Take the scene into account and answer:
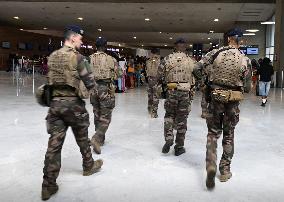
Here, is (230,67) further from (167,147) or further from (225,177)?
(167,147)

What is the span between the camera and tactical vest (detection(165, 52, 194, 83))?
198 inches

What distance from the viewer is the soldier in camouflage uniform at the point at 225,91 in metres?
3.84

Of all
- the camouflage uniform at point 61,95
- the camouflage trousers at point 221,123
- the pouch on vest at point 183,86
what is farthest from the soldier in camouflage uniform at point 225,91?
the camouflage uniform at point 61,95

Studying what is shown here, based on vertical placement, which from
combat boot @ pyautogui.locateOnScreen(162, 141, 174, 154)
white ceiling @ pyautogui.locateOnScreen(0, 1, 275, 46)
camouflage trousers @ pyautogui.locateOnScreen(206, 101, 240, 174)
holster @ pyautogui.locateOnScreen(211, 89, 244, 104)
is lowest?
combat boot @ pyautogui.locateOnScreen(162, 141, 174, 154)

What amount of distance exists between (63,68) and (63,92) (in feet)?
0.80

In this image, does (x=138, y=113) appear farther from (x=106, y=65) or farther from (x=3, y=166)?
(x=3, y=166)

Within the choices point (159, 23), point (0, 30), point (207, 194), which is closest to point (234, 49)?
point (207, 194)

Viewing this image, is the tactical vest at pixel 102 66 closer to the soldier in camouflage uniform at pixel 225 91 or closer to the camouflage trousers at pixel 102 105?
the camouflage trousers at pixel 102 105

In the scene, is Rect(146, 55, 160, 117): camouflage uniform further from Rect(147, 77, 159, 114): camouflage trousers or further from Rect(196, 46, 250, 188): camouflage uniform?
Rect(196, 46, 250, 188): camouflage uniform

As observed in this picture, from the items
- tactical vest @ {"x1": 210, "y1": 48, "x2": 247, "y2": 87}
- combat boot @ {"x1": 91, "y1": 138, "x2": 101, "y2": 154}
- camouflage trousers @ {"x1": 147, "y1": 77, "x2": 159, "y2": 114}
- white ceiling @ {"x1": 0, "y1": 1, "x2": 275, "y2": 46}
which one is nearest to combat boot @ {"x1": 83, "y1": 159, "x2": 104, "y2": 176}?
combat boot @ {"x1": 91, "y1": 138, "x2": 101, "y2": 154}

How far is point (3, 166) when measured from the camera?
14.5 feet

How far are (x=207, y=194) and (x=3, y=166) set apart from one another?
2.58m

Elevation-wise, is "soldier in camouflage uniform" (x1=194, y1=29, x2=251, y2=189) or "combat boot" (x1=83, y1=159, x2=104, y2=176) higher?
"soldier in camouflage uniform" (x1=194, y1=29, x2=251, y2=189)

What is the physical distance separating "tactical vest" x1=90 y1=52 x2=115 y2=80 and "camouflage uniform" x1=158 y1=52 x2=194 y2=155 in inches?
31.7
